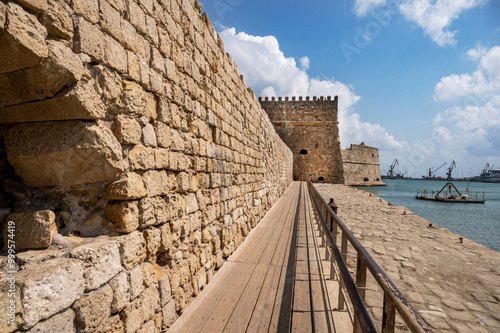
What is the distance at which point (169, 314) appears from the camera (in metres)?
2.13

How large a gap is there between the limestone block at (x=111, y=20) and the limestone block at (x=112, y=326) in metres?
1.74

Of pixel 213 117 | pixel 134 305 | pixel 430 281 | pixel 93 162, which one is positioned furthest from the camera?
pixel 430 281

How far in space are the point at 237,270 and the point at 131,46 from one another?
8.96 ft

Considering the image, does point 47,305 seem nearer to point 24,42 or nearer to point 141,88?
point 24,42

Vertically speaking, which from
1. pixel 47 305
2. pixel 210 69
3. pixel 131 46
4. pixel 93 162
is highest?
pixel 210 69

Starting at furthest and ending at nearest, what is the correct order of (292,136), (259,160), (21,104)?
1. (292,136)
2. (259,160)
3. (21,104)

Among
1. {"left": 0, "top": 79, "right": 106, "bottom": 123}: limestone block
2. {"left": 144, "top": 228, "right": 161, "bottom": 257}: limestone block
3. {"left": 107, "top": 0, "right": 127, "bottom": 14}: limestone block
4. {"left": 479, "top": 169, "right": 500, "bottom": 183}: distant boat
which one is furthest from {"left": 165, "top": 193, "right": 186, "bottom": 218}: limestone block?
{"left": 479, "top": 169, "right": 500, "bottom": 183}: distant boat

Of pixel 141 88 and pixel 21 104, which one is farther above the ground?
pixel 141 88

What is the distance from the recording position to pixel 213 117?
128 inches

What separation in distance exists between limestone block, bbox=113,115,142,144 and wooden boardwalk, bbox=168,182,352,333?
5.21ft

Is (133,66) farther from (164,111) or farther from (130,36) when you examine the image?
(164,111)

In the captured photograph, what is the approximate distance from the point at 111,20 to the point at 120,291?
1.70 meters

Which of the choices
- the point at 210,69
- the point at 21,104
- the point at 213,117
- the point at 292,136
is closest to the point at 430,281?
the point at 213,117

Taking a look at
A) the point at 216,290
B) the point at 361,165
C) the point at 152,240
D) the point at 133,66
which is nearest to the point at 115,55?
the point at 133,66
